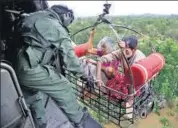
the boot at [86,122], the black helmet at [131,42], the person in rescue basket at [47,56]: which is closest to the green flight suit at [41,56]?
the person in rescue basket at [47,56]

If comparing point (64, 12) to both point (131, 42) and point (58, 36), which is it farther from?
point (131, 42)

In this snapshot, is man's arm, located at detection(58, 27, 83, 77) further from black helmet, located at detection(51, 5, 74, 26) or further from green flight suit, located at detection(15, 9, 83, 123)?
black helmet, located at detection(51, 5, 74, 26)

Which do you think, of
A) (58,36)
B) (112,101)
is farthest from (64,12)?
(112,101)

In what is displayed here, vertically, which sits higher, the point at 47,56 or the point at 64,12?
the point at 64,12

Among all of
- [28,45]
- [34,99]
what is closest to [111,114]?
[34,99]

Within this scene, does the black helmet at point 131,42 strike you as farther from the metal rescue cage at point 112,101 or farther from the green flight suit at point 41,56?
the green flight suit at point 41,56

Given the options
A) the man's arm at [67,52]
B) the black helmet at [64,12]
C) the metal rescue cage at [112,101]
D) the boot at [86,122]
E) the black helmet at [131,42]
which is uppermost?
the black helmet at [64,12]
